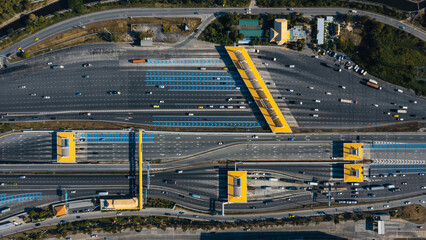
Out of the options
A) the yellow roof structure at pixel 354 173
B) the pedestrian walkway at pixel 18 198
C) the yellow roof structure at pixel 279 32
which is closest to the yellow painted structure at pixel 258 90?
the yellow roof structure at pixel 279 32

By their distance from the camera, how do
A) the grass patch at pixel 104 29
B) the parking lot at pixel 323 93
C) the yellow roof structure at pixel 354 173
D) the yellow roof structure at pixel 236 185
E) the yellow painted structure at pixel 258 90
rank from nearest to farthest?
the yellow roof structure at pixel 236 185 < the yellow painted structure at pixel 258 90 < the yellow roof structure at pixel 354 173 < the parking lot at pixel 323 93 < the grass patch at pixel 104 29

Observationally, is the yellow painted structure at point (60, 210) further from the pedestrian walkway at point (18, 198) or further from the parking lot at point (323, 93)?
the parking lot at point (323, 93)

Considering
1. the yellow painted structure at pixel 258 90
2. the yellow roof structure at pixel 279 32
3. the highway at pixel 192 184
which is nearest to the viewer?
the yellow roof structure at pixel 279 32

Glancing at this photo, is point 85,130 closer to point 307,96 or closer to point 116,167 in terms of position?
point 116,167

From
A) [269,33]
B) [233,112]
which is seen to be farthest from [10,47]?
[269,33]

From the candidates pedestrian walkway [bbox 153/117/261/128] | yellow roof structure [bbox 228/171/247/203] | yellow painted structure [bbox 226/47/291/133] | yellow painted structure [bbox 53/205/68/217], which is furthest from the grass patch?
yellow painted structure [bbox 53/205/68/217]

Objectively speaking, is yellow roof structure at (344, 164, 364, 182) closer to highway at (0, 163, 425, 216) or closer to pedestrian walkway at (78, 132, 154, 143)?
highway at (0, 163, 425, 216)

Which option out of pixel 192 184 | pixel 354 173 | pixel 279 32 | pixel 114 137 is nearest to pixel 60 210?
pixel 114 137

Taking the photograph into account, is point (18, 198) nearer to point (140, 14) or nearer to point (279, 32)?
point (140, 14)
